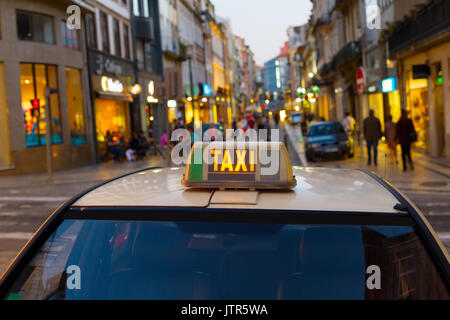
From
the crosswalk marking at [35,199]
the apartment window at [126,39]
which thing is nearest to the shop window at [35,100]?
the crosswalk marking at [35,199]

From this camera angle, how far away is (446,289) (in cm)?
234

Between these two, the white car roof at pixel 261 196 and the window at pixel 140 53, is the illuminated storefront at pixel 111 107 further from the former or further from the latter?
the white car roof at pixel 261 196

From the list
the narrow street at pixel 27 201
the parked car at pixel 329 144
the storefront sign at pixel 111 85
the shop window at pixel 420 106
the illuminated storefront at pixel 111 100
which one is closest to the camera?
the narrow street at pixel 27 201

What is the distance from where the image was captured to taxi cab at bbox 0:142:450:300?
8.14ft

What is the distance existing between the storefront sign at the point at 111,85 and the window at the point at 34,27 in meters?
5.12

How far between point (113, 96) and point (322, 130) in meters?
11.5

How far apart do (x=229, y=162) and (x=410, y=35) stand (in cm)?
2338

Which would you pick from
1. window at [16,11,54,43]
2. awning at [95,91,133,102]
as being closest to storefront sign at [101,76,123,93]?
awning at [95,91,133,102]

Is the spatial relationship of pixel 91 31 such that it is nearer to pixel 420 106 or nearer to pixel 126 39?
pixel 126 39

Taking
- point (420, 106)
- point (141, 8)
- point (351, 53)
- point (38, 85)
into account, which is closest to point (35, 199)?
point (38, 85)

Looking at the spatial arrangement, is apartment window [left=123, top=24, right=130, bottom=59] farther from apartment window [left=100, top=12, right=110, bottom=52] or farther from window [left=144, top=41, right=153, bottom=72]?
window [left=144, top=41, right=153, bottom=72]

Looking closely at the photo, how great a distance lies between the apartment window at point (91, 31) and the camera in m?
30.5

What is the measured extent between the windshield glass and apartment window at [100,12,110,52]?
12.4 meters

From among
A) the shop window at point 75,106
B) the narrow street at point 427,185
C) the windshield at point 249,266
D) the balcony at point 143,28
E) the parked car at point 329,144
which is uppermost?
the balcony at point 143,28
